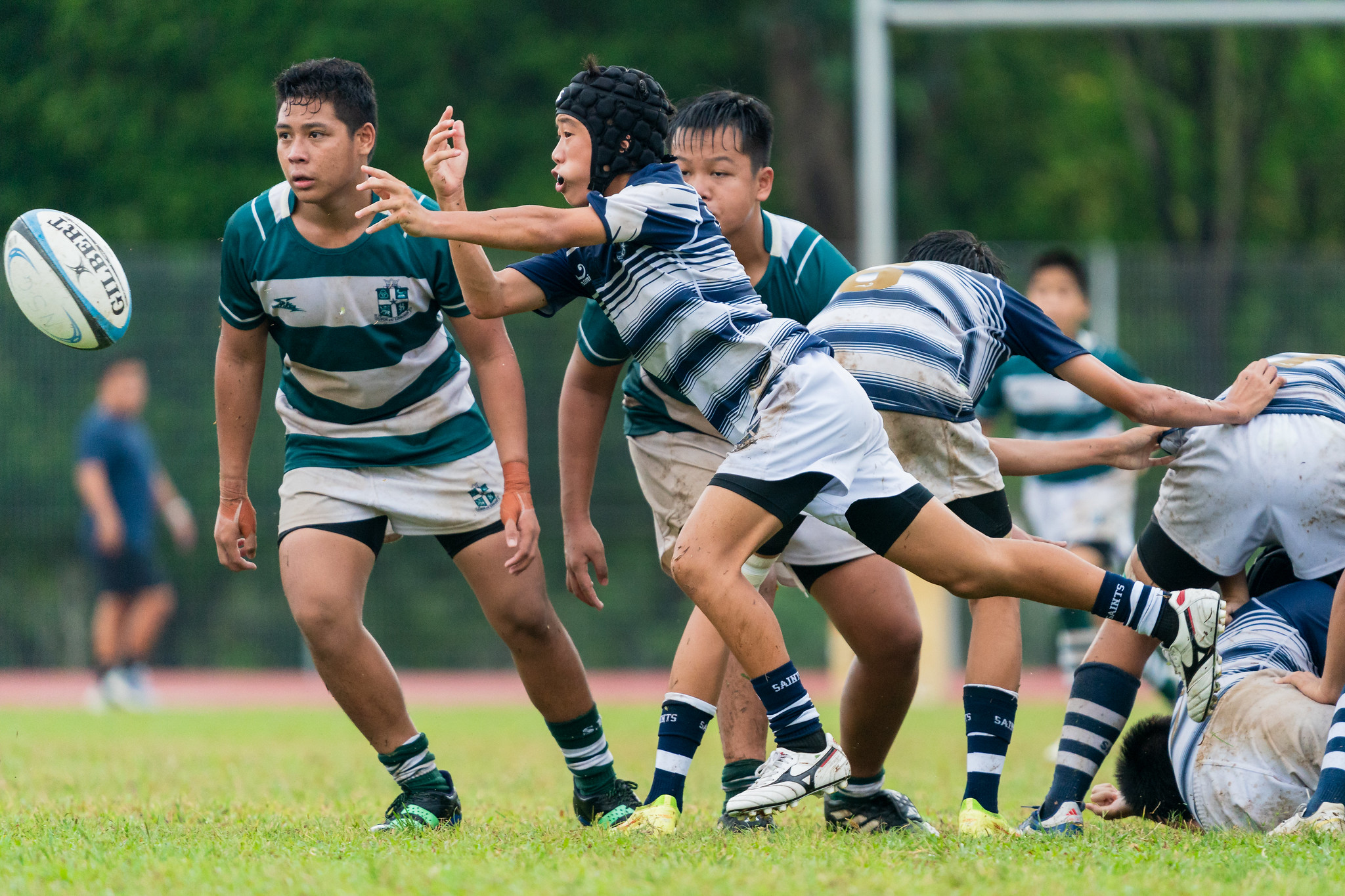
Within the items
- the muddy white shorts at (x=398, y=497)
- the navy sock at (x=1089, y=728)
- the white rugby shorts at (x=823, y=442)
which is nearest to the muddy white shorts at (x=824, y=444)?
the white rugby shorts at (x=823, y=442)

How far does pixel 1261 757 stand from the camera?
13.7 feet

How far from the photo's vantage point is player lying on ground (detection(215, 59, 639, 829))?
15.0ft

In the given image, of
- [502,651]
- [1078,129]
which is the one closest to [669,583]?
[502,651]

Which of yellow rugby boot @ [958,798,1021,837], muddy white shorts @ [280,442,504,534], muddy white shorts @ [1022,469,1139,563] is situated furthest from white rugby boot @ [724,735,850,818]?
muddy white shorts @ [1022,469,1139,563]

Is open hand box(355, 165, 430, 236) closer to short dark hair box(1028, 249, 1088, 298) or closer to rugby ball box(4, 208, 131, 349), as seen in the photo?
rugby ball box(4, 208, 131, 349)

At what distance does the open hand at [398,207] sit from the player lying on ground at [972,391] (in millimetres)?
1321

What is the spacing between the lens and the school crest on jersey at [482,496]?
15.7ft

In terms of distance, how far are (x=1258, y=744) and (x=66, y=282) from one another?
366 cm

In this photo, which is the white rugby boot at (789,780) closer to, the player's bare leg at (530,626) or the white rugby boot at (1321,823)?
the player's bare leg at (530,626)

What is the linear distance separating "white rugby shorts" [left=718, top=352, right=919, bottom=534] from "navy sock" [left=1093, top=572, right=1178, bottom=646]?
1.98ft

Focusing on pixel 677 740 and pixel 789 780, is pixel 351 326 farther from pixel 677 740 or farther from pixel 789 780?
pixel 789 780

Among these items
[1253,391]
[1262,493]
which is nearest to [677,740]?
[1262,493]

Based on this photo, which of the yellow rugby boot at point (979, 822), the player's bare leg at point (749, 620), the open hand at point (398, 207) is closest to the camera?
the open hand at point (398, 207)

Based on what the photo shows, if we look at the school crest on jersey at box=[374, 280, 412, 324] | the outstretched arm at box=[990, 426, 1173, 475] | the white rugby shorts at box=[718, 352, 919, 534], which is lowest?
the outstretched arm at box=[990, 426, 1173, 475]
